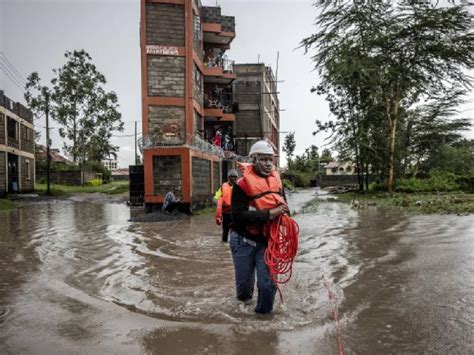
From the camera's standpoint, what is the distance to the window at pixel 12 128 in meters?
33.4

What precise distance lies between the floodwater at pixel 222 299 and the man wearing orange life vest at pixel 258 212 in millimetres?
445

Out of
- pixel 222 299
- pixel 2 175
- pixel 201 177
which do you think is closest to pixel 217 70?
pixel 201 177

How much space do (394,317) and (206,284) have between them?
9.35 ft

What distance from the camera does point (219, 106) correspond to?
3055 cm

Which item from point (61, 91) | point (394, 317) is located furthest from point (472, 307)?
point (61, 91)

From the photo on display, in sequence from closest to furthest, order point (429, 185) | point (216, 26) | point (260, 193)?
1. point (260, 193)
2. point (429, 185)
3. point (216, 26)

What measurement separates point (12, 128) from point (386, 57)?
27471 millimetres

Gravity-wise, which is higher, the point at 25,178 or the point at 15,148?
the point at 15,148

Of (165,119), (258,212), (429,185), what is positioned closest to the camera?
(258,212)

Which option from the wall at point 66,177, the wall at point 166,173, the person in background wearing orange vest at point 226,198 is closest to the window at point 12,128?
the wall at point 66,177

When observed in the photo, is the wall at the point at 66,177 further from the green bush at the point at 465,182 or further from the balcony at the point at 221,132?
the green bush at the point at 465,182

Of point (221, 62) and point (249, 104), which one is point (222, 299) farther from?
point (249, 104)

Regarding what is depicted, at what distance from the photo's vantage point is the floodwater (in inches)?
167

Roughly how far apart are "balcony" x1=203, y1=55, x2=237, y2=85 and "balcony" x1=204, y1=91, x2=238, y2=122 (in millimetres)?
970
